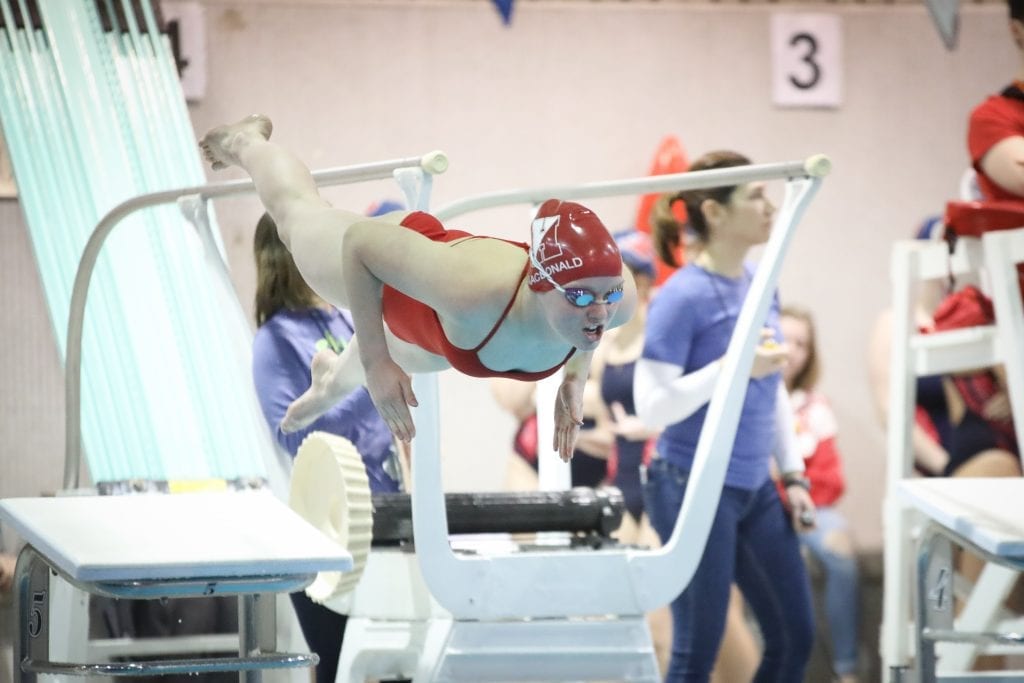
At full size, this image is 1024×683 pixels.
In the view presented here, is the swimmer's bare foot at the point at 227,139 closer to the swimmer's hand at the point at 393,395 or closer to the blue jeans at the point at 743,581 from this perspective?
the swimmer's hand at the point at 393,395

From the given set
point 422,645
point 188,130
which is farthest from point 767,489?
point 188,130

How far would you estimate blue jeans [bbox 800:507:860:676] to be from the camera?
170 inches

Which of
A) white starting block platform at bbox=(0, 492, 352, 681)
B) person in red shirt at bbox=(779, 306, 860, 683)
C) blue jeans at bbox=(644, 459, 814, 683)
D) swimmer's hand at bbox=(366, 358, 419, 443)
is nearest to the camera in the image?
swimmer's hand at bbox=(366, 358, 419, 443)

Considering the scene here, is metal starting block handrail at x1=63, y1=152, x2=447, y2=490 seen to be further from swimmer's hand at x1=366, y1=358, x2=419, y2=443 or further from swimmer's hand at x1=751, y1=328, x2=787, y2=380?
swimmer's hand at x1=751, y1=328, x2=787, y2=380

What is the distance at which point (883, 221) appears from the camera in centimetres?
502

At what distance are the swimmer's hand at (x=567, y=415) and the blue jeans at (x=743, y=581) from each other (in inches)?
34.9

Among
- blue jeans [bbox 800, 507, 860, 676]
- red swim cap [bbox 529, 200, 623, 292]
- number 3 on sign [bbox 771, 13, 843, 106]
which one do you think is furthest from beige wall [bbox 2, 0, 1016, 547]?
red swim cap [bbox 529, 200, 623, 292]

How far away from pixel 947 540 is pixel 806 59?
2.71 m

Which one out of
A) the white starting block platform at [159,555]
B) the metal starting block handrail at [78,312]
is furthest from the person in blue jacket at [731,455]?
the metal starting block handrail at [78,312]

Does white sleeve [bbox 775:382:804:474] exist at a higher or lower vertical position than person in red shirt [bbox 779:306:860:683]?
higher

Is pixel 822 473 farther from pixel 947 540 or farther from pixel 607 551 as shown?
pixel 607 551

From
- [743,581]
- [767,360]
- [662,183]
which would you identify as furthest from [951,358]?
[662,183]

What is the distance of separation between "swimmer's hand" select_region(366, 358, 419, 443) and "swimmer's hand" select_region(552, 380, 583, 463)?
29 cm

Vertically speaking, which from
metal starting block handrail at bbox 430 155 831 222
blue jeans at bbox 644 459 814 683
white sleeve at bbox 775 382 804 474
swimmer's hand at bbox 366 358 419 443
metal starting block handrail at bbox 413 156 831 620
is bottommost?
blue jeans at bbox 644 459 814 683
